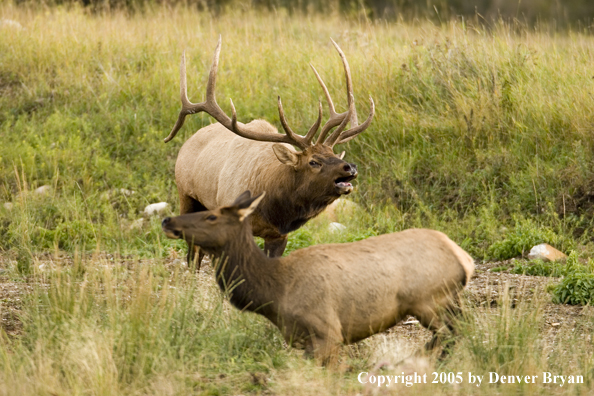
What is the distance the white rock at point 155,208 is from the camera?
9.98m

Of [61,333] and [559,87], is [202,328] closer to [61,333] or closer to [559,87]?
[61,333]

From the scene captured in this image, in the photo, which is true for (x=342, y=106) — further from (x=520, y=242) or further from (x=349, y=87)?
(x=520, y=242)

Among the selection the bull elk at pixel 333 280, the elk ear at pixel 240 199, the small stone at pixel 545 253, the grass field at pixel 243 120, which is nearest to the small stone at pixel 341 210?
the grass field at pixel 243 120

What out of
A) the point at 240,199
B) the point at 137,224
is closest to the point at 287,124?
the point at 240,199

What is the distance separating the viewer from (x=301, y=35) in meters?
14.2

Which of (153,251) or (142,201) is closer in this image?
(153,251)

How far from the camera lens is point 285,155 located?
7277 mm

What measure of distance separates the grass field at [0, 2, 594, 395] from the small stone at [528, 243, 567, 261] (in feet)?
0.61

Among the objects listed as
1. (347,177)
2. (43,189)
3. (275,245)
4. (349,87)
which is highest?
(349,87)

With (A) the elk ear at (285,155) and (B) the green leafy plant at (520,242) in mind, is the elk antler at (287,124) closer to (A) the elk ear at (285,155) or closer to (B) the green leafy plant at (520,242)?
(A) the elk ear at (285,155)

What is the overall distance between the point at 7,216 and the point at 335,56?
17.5 feet

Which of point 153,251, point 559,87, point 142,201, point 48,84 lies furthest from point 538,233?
point 48,84

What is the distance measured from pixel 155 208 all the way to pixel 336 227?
2.32 meters

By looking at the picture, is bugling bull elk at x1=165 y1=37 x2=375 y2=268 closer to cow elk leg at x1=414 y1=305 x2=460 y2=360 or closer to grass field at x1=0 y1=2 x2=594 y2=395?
grass field at x1=0 y1=2 x2=594 y2=395
